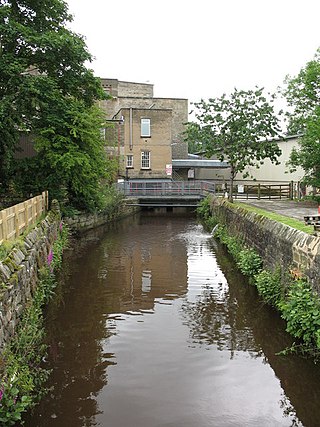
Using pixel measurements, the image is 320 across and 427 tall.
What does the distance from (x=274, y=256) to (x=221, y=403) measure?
5.48m

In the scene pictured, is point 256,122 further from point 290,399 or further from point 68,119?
Result: point 290,399

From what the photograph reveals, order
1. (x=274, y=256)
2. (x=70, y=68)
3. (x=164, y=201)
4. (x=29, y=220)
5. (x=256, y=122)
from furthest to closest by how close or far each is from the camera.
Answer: (x=164, y=201)
(x=256, y=122)
(x=70, y=68)
(x=29, y=220)
(x=274, y=256)

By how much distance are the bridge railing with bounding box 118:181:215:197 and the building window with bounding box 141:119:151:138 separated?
28.0ft

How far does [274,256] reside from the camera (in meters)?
11.1

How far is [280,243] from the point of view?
1060 centimetres

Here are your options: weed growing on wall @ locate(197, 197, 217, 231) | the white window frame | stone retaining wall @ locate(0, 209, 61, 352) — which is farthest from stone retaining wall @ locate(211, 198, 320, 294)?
the white window frame

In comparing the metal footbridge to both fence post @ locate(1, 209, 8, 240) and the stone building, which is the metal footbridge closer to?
the stone building

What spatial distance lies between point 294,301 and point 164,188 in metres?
27.9

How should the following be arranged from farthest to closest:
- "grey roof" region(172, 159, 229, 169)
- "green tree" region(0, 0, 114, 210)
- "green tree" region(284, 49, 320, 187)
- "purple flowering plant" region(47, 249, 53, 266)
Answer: "grey roof" region(172, 159, 229, 169), "green tree" region(284, 49, 320, 187), "green tree" region(0, 0, 114, 210), "purple flowering plant" region(47, 249, 53, 266)

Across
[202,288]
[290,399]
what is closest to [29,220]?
[202,288]

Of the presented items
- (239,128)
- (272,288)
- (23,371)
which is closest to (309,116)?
(239,128)

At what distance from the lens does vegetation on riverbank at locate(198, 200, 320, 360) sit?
763cm

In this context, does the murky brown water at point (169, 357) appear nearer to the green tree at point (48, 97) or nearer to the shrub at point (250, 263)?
the shrub at point (250, 263)

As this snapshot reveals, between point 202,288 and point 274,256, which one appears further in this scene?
point 202,288
